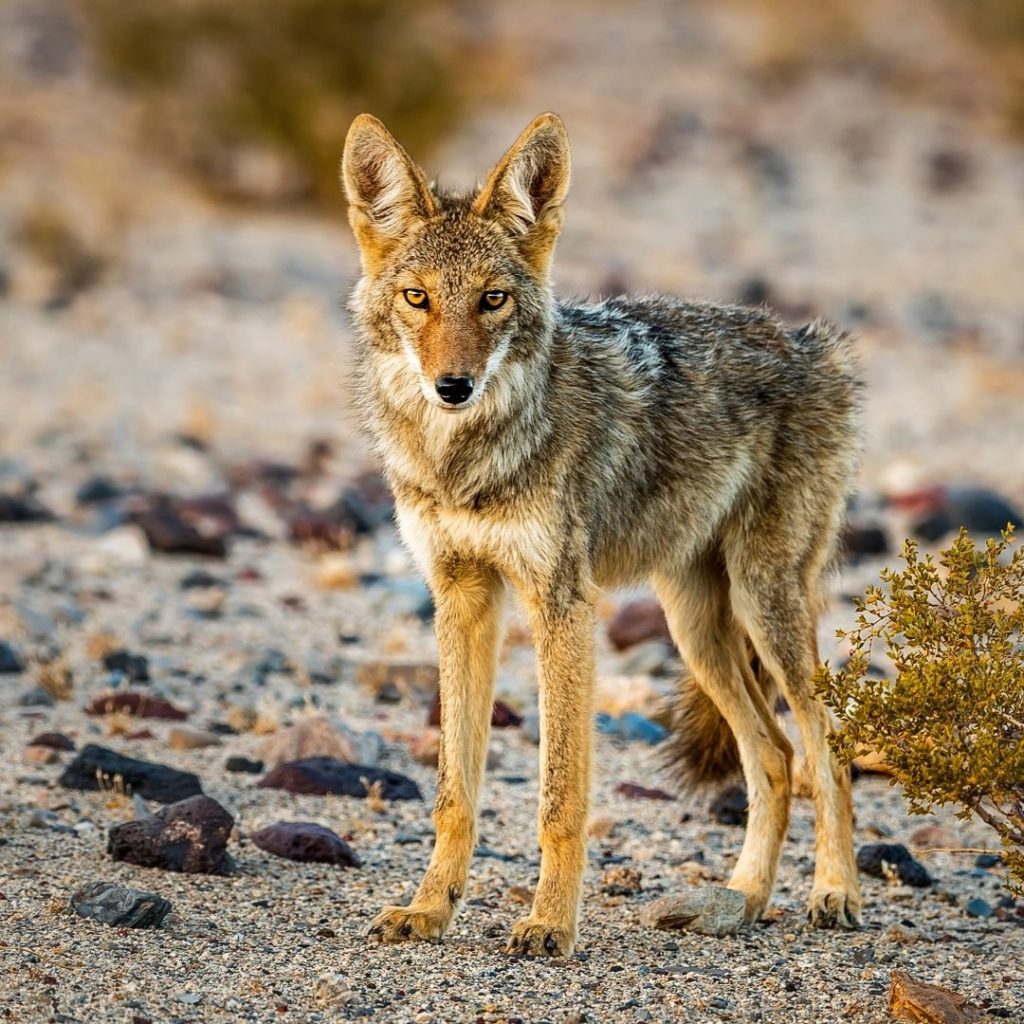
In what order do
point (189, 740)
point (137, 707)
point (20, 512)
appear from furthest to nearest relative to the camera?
point (20, 512) < point (137, 707) < point (189, 740)

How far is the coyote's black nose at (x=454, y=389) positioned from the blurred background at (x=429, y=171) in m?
5.14

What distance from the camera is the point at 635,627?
8.31m

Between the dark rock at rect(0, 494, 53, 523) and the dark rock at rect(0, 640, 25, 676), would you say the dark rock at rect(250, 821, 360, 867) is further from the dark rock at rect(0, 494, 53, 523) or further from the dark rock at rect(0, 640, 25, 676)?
the dark rock at rect(0, 494, 53, 523)

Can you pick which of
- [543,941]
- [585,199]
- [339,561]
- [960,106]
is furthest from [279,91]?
[543,941]

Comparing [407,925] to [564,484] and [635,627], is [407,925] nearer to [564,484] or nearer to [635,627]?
[564,484]

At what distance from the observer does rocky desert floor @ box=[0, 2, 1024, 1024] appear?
4.36 m

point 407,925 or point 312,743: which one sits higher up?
point 312,743

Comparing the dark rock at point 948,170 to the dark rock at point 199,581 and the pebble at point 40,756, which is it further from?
the pebble at point 40,756

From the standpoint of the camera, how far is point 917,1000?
13.5ft

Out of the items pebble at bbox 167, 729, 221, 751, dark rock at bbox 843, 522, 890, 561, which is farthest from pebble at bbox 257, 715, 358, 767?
dark rock at bbox 843, 522, 890, 561

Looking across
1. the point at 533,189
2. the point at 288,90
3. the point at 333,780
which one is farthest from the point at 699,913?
the point at 288,90

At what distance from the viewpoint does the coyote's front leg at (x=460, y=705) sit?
4.79 metres

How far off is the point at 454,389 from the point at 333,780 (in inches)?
78.0

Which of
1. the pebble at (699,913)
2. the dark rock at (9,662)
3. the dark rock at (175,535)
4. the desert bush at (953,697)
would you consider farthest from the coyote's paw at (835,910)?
the dark rock at (175,535)
